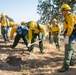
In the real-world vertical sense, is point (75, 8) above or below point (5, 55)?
above

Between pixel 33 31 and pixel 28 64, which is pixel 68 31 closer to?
pixel 28 64

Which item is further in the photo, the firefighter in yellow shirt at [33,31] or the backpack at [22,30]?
the backpack at [22,30]

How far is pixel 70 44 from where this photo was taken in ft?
27.8

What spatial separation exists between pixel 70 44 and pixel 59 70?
98 centimetres

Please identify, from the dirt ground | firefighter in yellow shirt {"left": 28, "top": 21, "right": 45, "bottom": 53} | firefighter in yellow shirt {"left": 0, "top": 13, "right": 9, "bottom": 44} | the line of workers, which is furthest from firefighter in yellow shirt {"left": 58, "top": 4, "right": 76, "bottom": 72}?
firefighter in yellow shirt {"left": 0, "top": 13, "right": 9, "bottom": 44}

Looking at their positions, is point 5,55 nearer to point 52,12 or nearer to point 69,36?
point 69,36

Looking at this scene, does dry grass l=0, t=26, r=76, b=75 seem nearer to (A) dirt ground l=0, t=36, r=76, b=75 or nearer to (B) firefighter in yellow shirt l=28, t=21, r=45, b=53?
(A) dirt ground l=0, t=36, r=76, b=75

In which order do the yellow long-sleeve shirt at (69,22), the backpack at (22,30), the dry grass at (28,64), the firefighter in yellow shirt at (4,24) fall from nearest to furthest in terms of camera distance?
the yellow long-sleeve shirt at (69,22) → the dry grass at (28,64) → the backpack at (22,30) → the firefighter in yellow shirt at (4,24)

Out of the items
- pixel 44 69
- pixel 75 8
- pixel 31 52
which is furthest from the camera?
pixel 75 8

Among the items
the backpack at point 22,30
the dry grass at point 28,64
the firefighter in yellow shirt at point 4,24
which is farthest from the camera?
the firefighter in yellow shirt at point 4,24

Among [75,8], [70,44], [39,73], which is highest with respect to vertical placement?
[75,8]

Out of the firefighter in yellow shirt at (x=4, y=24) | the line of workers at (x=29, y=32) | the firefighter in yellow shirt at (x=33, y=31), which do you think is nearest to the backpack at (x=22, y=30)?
the line of workers at (x=29, y=32)

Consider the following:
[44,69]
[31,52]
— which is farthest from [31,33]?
[44,69]

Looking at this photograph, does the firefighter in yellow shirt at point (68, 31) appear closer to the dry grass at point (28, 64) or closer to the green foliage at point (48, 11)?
the dry grass at point (28, 64)
